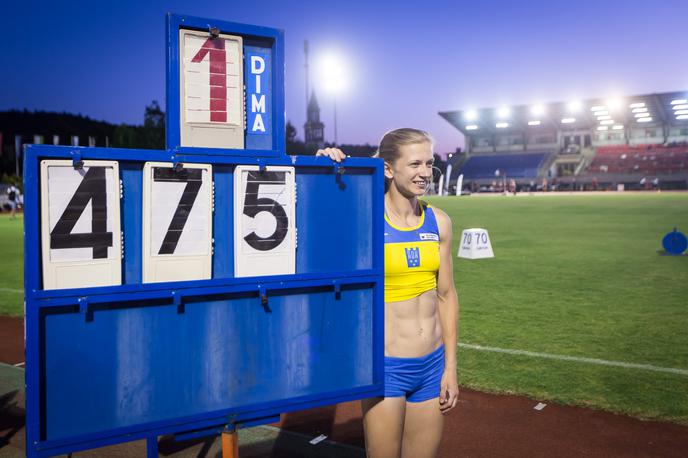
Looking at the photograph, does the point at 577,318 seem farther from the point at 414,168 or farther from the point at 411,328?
the point at 414,168

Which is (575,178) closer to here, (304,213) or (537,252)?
(537,252)

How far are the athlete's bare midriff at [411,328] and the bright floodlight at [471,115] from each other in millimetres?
78585

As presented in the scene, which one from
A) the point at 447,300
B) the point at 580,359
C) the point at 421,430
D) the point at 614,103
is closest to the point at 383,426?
the point at 421,430

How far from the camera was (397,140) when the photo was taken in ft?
9.71

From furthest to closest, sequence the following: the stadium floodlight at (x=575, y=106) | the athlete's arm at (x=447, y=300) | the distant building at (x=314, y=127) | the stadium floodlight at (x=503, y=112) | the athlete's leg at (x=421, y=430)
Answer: the distant building at (x=314, y=127) → the stadium floodlight at (x=503, y=112) → the stadium floodlight at (x=575, y=106) → the athlete's arm at (x=447, y=300) → the athlete's leg at (x=421, y=430)

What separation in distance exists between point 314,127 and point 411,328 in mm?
112907

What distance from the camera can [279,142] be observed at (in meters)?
2.19

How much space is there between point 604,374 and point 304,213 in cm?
511

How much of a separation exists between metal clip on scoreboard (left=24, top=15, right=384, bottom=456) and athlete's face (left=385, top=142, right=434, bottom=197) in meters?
0.65

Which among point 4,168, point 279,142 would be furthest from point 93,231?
point 4,168

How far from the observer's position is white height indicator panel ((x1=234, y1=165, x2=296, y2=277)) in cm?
211

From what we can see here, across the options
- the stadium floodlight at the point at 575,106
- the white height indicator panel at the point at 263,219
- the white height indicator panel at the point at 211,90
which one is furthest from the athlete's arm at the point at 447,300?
the stadium floodlight at the point at 575,106

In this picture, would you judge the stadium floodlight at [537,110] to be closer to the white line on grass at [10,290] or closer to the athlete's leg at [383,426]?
the white line on grass at [10,290]

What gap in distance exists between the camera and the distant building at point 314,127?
4289 inches
